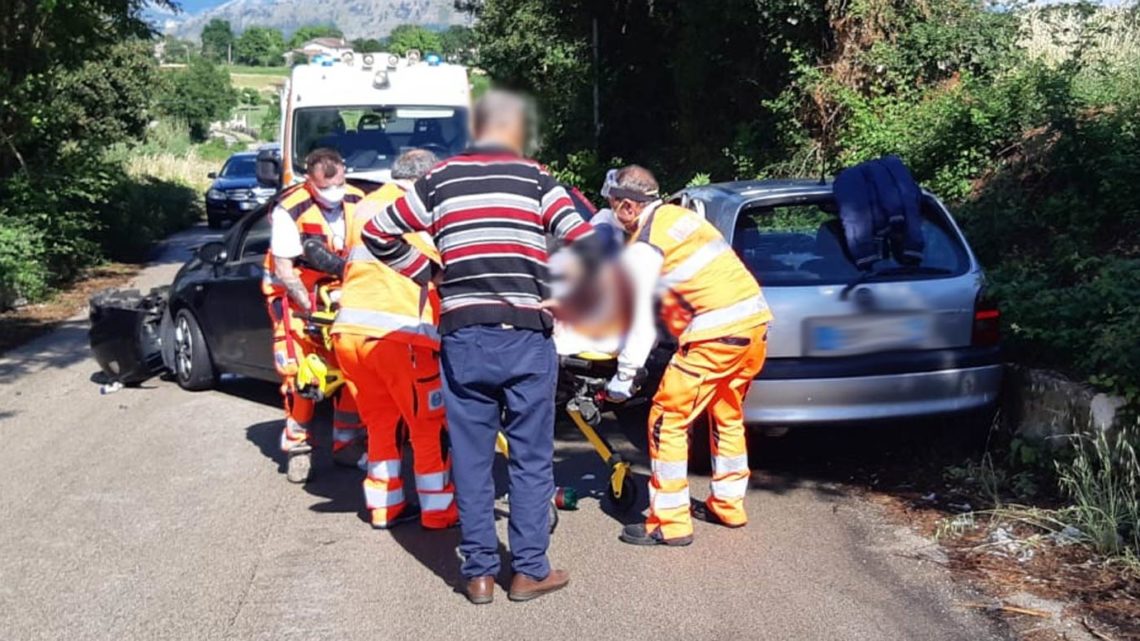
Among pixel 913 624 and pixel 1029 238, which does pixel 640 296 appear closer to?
pixel 913 624

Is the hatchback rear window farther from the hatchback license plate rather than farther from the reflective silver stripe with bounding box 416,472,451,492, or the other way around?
the reflective silver stripe with bounding box 416,472,451,492

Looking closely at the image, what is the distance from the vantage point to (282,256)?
7395 mm

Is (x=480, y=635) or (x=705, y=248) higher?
(x=705, y=248)

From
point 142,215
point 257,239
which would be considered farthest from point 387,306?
point 142,215

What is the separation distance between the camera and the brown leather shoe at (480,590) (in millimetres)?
5465

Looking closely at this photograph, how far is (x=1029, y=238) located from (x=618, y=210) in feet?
14.4

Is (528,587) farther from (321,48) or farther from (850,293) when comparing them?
(321,48)

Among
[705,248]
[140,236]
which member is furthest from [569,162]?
[705,248]

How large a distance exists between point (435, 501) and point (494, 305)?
1699 millimetres

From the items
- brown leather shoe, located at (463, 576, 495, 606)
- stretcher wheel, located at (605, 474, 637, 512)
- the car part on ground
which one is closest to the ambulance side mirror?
the car part on ground

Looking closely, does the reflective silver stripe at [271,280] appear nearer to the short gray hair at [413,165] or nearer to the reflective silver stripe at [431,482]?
the short gray hair at [413,165]

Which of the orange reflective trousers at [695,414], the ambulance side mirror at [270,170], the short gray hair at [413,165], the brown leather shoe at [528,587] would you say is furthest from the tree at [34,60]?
the brown leather shoe at [528,587]

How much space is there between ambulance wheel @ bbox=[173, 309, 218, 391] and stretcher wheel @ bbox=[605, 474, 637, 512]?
184 inches

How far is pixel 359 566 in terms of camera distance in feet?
19.9
